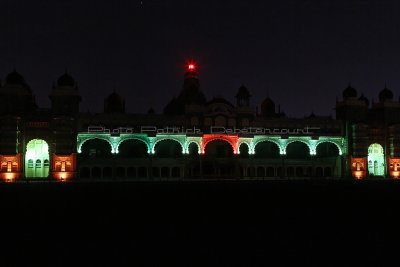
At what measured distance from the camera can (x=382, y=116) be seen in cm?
6769

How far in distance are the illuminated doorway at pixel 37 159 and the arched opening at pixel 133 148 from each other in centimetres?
988

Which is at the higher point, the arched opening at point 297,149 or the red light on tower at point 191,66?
the red light on tower at point 191,66

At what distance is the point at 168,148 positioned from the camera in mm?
60656

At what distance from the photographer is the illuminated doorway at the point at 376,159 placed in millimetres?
63469

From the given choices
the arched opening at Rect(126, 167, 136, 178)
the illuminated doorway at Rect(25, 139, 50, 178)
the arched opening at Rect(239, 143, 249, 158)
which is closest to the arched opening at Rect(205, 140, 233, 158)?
the arched opening at Rect(239, 143, 249, 158)

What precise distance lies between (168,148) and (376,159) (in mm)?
30065

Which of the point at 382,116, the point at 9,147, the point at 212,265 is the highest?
the point at 382,116

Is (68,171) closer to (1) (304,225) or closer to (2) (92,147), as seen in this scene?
(2) (92,147)

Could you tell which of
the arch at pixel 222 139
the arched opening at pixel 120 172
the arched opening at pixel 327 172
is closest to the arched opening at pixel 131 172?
the arched opening at pixel 120 172

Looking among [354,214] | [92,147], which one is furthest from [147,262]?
[92,147]

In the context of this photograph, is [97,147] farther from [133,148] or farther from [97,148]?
[133,148]

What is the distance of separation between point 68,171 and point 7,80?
15270mm

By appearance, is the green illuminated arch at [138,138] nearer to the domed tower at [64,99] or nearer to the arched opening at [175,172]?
the arched opening at [175,172]

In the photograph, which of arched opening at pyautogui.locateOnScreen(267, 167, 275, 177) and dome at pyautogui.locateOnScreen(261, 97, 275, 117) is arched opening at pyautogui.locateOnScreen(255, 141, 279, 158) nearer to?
arched opening at pyautogui.locateOnScreen(267, 167, 275, 177)
